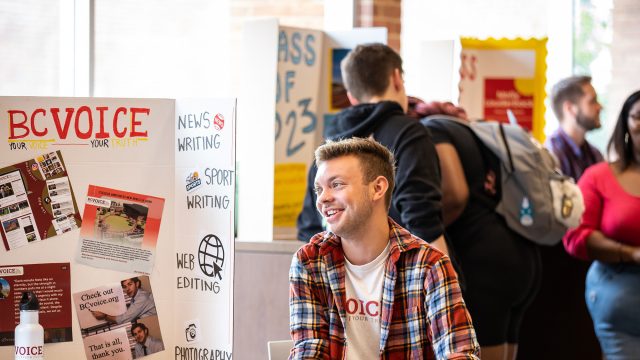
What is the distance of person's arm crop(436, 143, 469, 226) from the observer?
4.09 metres

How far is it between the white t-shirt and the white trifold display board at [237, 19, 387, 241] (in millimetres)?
2123

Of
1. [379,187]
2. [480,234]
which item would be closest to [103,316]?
[379,187]

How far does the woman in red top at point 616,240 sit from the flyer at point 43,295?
2243 millimetres

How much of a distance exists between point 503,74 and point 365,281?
14.1 feet

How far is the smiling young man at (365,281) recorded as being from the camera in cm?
262

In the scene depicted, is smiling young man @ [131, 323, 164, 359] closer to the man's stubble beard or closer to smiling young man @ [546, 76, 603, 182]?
smiling young man @ [546, 76, 603, 182]

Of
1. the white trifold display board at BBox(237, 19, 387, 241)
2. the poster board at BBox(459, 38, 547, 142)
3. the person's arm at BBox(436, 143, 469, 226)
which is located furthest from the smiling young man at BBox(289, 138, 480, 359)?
the poster board at BBox(459, 38, 547, 142)

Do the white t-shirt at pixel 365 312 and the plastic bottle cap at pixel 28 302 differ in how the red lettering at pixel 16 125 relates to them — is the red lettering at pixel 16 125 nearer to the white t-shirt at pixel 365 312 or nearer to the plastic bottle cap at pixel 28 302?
the plastic bottle cap at pixel 28 302

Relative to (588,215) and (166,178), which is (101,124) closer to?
(166,178)

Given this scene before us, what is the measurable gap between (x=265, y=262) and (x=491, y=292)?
0.93 m

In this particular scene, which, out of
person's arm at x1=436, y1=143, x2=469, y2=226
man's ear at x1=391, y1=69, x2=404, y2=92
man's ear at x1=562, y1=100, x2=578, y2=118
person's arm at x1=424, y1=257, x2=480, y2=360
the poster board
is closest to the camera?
person's arm at x1=424, y1=257, x2=480, y2=360

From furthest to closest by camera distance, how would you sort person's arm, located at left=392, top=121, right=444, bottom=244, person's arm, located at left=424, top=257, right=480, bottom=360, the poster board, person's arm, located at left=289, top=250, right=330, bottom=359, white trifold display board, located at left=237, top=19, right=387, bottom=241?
1. the poster board
2. white trifold display board, located at left=237, top=19, right=387, bottom=241
3. person's arm, located at left=392, top=121, right=444, bottom=244
4. person's arm, located at left=289, top=250, right=330, bottom=359
5. person's arm, located at left=424, top=257, right=480, bottom=360

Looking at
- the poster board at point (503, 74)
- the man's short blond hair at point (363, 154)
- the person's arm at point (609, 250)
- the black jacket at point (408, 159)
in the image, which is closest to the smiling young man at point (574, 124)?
the poster board at point (503, 74)

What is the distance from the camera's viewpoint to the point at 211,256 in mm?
2908
